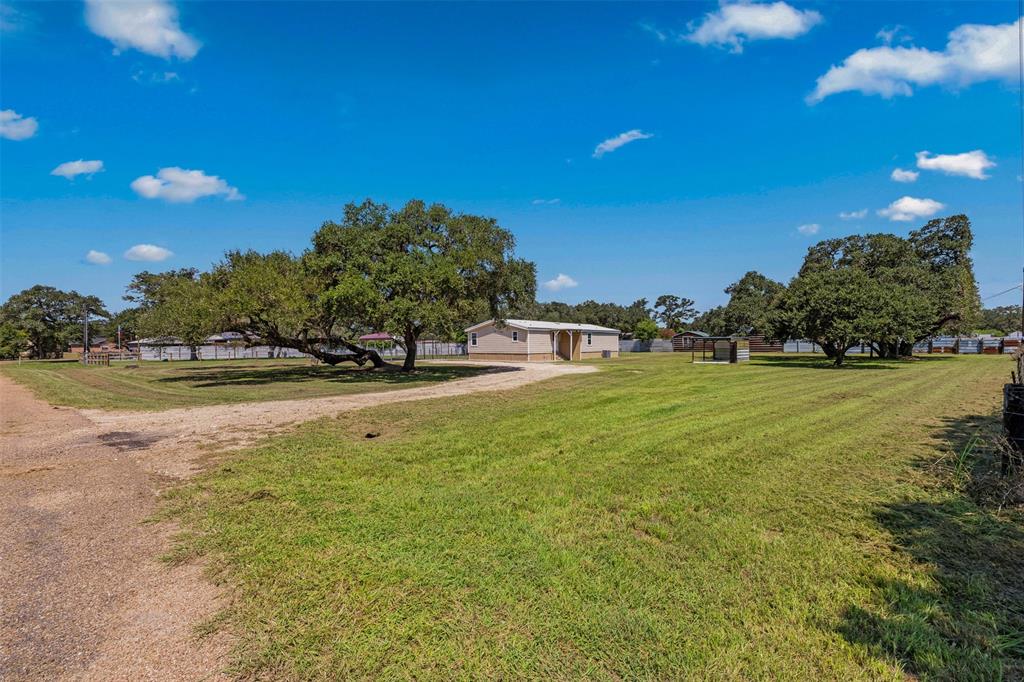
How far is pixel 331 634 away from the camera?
7.81 ft

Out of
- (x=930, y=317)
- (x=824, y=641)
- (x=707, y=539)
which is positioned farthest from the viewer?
→ (x=930, y=317)

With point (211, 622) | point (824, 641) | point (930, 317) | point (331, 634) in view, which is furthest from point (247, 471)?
point (930, 317)

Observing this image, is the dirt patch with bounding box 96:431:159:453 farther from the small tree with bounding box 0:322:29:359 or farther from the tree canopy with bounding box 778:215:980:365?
the small tree with bounding box 0:322:29:359

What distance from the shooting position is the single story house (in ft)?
111

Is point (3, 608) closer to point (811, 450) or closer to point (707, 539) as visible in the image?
point (707, 539)

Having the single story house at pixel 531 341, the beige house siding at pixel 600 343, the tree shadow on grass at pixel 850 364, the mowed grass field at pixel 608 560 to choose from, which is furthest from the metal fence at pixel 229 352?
the mowed grass field at pixel 608 560

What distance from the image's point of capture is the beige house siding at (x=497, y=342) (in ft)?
111

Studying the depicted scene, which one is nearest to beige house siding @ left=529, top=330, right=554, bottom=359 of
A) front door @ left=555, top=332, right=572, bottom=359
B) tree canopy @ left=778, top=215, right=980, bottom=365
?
front door @ left=555, top=332, right=572, bottom=359

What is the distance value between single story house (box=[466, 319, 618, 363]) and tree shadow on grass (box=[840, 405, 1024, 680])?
29.7 metres

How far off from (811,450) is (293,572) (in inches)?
238

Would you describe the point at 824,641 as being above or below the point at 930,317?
below

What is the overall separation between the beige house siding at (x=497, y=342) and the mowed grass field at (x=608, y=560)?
27.4 m

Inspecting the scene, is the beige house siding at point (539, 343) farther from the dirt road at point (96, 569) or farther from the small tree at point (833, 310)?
the dirt road at point (96, 569)

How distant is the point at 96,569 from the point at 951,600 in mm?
5093
